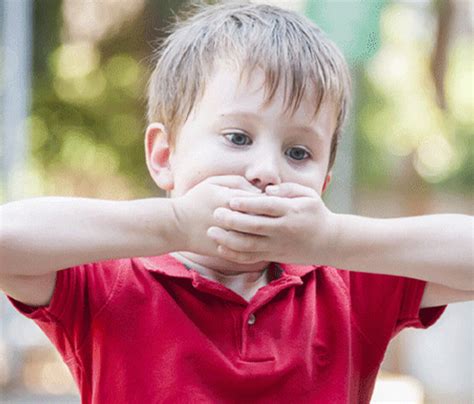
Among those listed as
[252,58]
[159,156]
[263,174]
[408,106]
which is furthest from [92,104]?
[263,174]

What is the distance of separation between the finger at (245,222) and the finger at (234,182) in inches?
2.7

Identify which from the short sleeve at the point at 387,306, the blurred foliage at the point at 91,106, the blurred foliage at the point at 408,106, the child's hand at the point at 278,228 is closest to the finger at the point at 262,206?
the child's hand at the point at 278,228

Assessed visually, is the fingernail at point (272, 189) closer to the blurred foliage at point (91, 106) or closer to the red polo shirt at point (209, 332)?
the red polo shirt at point (209, 332)

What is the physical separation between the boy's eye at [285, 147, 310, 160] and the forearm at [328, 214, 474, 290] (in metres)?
0.15

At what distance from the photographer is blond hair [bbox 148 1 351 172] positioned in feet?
4.50

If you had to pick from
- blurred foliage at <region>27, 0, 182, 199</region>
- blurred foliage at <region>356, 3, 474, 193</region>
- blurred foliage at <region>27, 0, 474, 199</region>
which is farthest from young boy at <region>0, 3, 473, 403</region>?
blurred foliage at <region>356, 3, 474, 193</region>

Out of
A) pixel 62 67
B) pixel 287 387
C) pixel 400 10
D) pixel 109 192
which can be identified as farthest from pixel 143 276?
pixel 400 10

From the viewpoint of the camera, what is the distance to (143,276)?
1343 millimetres

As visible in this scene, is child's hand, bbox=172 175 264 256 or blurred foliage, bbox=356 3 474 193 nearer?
child's hand, bbox=172 175 264 256

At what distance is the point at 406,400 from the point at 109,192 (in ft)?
8.23

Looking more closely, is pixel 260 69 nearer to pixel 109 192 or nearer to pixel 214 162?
pixel 214 162

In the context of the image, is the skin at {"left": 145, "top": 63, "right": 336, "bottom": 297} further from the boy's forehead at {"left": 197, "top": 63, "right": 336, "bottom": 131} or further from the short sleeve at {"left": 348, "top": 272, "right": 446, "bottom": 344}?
the short sleeve at {"left": 348, "top": 272, "right": 446, "bottom": 344}

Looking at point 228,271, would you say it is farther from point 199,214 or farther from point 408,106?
point 408,106

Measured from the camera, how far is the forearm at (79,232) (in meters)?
1.18
